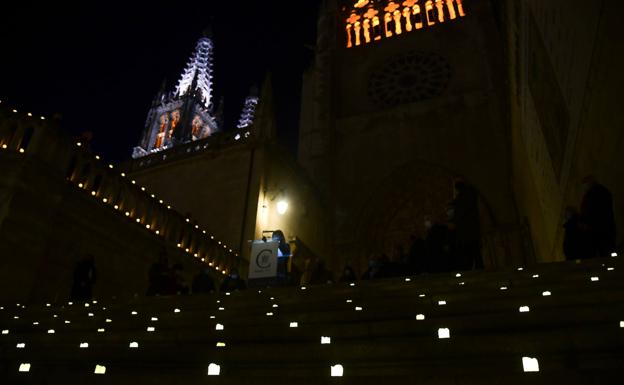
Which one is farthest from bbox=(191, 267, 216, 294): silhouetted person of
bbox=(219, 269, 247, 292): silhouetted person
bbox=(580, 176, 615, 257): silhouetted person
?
bbox=(580, 176, 615, 257): silhouetted person

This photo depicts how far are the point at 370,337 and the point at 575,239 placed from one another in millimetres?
4572

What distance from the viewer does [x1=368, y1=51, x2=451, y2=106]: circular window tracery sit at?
2244 cm

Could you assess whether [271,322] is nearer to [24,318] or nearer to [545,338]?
[545,338]

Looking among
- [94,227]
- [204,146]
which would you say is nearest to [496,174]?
[204,146]

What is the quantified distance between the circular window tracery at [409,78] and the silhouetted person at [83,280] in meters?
16.8

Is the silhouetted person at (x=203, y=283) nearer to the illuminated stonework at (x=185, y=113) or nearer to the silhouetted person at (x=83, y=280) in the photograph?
the silhouetted person at (x=83, y=280)

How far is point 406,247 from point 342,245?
2.57 m

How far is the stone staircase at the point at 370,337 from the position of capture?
2932mm

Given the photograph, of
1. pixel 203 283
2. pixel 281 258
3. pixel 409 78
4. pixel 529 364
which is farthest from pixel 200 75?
pixel 529 364

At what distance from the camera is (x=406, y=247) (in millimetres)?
19922

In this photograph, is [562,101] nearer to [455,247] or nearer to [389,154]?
[455,247]

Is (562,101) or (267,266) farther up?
(562,101)

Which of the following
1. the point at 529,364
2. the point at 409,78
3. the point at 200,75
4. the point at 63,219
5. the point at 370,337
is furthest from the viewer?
the point at 200,75

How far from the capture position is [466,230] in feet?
25.3
